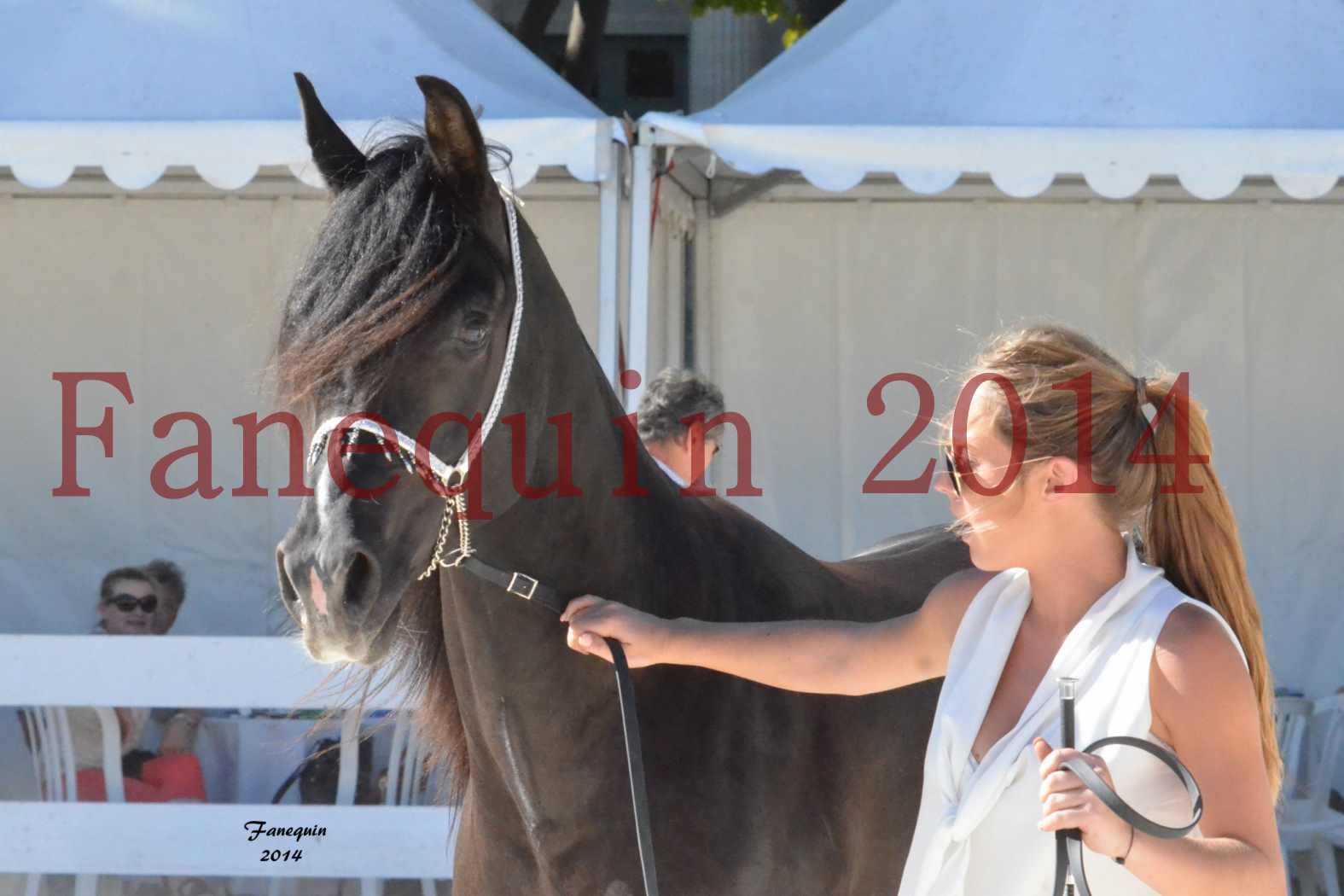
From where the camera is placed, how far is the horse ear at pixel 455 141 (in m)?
1.78

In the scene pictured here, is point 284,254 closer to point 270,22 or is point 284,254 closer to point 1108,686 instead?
point 270,22

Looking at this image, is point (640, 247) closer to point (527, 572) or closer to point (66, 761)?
point (527, 572)

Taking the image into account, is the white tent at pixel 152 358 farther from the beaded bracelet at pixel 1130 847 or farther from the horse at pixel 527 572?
the beaded bracelet at pixel 1130 847

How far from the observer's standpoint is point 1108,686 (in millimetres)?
1449

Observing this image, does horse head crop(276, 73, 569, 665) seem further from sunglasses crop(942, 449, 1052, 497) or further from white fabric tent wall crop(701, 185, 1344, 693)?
white fabric tent wall crop(701, 185, 1344, 693)

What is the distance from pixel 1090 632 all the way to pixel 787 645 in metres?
0.53

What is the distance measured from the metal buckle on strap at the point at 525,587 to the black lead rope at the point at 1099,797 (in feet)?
2.67

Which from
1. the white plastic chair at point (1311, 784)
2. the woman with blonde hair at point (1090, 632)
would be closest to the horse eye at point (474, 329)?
the woman with blonde hair at point (1090, 632)

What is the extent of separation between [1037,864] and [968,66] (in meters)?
3.36

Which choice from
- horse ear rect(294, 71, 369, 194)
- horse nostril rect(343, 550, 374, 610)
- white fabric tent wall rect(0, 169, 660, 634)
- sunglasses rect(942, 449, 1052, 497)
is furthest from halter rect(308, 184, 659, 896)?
white fabric tent wall rect(0, 169, 660, 634)

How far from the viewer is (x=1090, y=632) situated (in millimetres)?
1506

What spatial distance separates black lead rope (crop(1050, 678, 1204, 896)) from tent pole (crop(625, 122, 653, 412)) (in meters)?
2.69

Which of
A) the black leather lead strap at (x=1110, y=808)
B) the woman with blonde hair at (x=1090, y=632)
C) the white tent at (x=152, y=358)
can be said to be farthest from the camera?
the white tent at (x=152, y=358)

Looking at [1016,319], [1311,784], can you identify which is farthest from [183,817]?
[1016,319]
